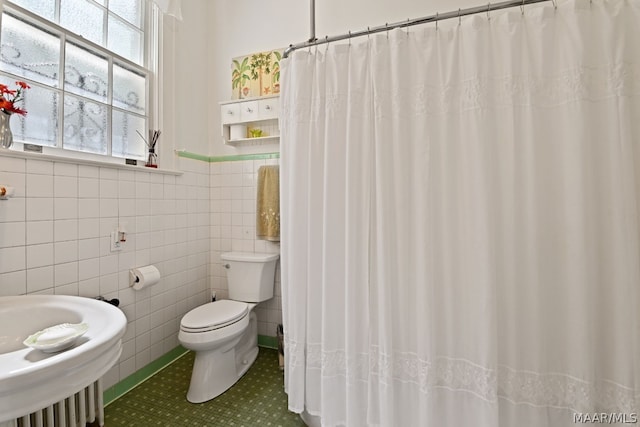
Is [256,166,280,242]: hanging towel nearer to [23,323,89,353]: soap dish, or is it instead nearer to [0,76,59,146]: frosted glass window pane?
[0,76,59,146]: frosted glass window pane

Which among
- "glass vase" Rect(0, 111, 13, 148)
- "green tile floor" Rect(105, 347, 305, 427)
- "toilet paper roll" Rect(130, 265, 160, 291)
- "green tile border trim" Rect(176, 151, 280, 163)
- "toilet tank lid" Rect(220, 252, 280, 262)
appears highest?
"green tile border trim" Rect(176, 151, 280, 163)

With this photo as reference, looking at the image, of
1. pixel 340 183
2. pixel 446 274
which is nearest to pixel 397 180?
pixel 340 183

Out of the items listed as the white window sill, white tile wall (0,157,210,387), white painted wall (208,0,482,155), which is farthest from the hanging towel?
the white window sill

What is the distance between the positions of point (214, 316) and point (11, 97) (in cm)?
143

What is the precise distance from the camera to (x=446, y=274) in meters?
1.12

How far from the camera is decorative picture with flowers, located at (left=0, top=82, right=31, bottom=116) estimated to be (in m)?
1.12

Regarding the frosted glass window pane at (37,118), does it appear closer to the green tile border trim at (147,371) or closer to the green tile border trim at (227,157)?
the green tile border trim at (227,157)

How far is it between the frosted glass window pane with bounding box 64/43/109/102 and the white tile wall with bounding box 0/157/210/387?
18.5 inches

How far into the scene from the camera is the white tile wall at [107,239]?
3.96ft

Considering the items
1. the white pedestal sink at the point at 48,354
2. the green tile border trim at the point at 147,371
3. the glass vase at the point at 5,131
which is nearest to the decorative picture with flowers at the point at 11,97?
the glass vase at the point at 5,131

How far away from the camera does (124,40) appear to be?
5.90ft

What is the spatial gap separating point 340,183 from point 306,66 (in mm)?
A: 579

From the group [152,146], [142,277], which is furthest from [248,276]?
[152,146]

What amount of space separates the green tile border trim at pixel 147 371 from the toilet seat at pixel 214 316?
0.47 m
